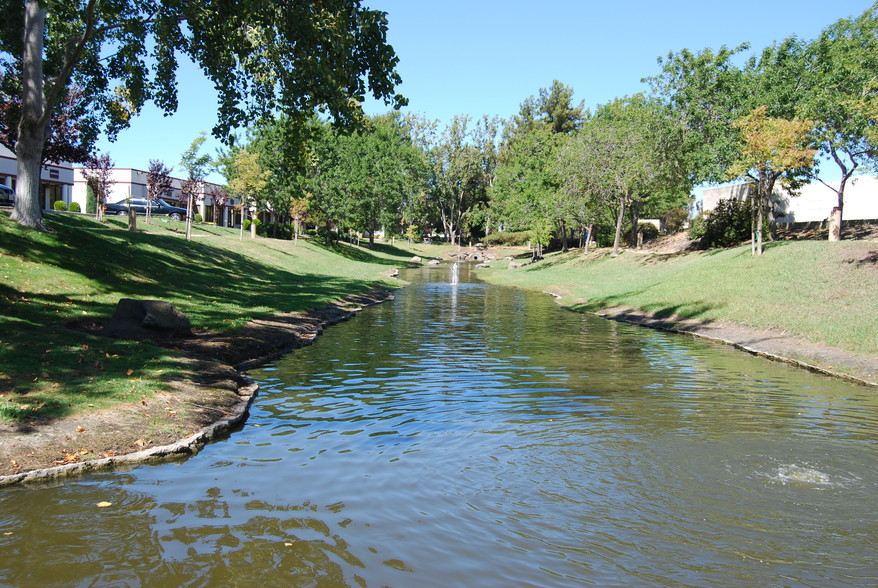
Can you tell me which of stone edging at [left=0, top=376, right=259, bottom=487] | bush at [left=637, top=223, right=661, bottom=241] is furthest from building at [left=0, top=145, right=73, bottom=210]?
bush at [left=637, top=223, right=661, bottom=241]

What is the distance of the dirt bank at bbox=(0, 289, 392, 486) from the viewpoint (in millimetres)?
7750

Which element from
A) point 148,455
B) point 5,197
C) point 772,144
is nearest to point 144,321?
point 148,455

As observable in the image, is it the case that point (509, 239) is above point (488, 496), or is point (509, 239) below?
above

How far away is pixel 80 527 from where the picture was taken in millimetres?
6281

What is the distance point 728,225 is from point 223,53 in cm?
3609

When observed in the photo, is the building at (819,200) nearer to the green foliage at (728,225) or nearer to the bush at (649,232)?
the green foliage at (728,225)

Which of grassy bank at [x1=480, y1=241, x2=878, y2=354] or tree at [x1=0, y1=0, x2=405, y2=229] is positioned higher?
tree at [x1=0, y1=0, x2=405, y2=229]

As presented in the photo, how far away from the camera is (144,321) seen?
14477mm

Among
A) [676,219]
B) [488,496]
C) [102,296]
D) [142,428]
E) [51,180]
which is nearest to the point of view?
[488,496]

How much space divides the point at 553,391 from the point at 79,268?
51.9 feet

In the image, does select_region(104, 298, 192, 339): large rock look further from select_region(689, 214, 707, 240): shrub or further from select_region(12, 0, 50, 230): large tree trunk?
select_region(689, 214, 707, 240): shrub

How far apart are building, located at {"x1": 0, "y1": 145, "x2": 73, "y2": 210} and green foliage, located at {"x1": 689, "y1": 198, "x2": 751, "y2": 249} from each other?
2098 inches

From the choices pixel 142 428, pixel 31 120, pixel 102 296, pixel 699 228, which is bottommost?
pixel 142 428

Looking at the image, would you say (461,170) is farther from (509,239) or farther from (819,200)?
(819,200)
